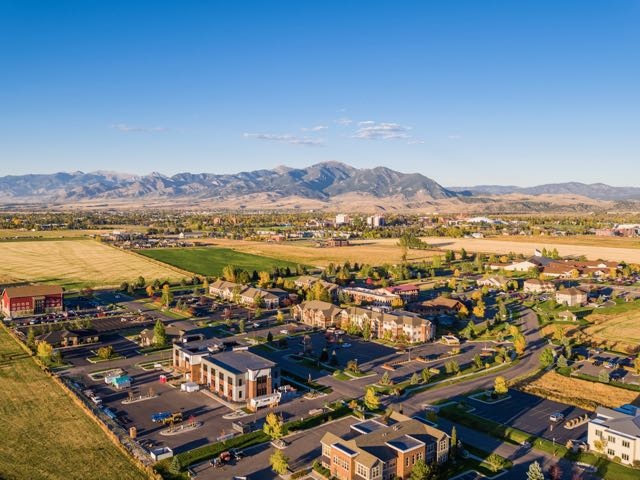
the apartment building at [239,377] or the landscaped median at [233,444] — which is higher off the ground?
the apartment building at [239,377]

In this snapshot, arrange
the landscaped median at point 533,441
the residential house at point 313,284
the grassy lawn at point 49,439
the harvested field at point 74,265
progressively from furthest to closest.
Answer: the harvested field at point 74,265, the residential house at point 313,284, the landscaped median at point 533,441, the grassy lawn at point 49,439

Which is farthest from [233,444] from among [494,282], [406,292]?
[494,282]

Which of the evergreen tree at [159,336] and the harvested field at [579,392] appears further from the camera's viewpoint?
the evergreen tree at [159,336]

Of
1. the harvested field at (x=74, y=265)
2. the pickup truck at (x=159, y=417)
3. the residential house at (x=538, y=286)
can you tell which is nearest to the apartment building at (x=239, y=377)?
the pickup truck at (x=159, y=417)

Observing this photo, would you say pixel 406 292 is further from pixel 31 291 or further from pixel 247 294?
pixel 31 291

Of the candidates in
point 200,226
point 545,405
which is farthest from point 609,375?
point 200,226

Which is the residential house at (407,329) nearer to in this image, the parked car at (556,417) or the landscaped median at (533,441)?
the landscaped median at (533,441)

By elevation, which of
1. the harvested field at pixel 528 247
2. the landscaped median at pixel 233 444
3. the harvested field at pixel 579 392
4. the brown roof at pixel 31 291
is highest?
the harvested field at pixel 528 247

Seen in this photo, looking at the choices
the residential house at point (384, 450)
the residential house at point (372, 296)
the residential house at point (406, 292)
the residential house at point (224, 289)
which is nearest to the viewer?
the residential house at point (384, 450)
